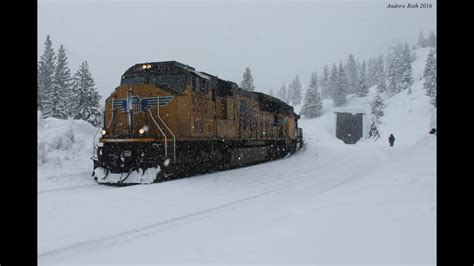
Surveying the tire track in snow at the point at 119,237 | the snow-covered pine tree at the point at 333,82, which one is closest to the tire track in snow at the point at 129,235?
the tire track in snow at the point at 119,237

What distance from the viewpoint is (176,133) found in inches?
469

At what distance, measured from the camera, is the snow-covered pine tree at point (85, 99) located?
925 inches

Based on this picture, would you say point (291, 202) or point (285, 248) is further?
point (291, 202)

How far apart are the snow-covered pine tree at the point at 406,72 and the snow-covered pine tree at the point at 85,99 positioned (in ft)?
122

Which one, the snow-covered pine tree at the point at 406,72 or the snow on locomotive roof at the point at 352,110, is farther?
the snow on locomotive roof at the point at 352,110

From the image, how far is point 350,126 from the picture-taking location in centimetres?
5969

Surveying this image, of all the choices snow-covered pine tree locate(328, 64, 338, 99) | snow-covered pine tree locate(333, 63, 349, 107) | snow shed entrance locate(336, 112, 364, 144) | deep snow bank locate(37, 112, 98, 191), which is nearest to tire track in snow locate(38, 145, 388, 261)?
deep snow bank locate(37, 112, 98, 191)

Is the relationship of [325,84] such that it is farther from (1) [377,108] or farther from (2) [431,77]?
(2) [431,77]

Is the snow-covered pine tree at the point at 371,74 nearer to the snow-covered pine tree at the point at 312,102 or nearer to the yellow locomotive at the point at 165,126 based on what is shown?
the snow-covered pine tree at the point at 312,102

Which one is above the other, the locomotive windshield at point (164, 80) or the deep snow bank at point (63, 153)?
the locomotive windshield at point (164, 80)

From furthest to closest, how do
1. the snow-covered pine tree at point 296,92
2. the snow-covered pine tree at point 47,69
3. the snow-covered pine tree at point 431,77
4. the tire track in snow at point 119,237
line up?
the snow-covered pine tree at point 296,92, the snow-covered pine tree at point 431,77, the snow-covered pine tree at point 47,69, the tire track in snow at point 119,237
